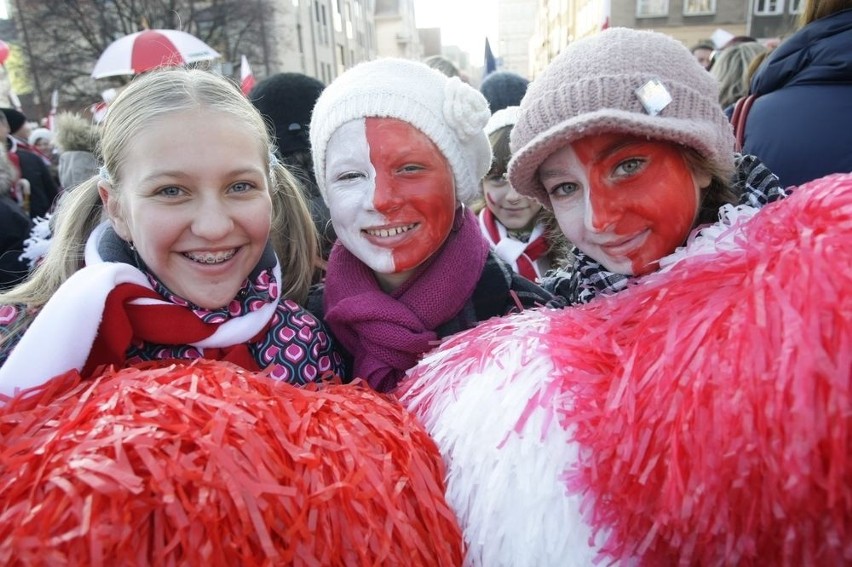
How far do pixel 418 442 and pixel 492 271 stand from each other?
2.26 ft

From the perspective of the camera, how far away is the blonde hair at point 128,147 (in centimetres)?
135

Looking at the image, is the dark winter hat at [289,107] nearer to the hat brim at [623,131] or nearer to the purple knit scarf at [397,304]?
the purple knit scarf at [397,304]

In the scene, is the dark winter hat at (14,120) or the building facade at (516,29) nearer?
the dark winter hat at (14,120)

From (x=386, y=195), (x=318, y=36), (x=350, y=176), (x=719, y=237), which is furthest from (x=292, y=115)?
(x=318, y=36)

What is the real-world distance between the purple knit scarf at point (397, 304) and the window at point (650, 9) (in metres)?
26.2

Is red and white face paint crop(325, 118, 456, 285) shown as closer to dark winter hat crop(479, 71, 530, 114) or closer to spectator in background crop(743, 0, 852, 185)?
spectator in background crop(743, 0, 852, 185)

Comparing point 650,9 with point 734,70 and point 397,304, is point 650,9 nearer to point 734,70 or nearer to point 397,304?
point 734,70

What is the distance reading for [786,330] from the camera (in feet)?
2.44

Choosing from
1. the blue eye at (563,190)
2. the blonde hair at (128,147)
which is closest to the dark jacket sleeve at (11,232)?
the blonde hair at (128,147)

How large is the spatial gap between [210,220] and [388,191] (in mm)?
408

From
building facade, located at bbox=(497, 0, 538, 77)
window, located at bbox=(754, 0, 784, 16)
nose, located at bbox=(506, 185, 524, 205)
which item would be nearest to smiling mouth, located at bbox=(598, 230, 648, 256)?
nose, located at bbox=(506, 185, 524, 205)

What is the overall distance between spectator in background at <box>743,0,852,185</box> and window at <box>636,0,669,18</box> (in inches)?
993

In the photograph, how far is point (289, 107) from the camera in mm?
2740

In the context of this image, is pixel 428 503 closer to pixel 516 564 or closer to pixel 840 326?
pixel 516 564
